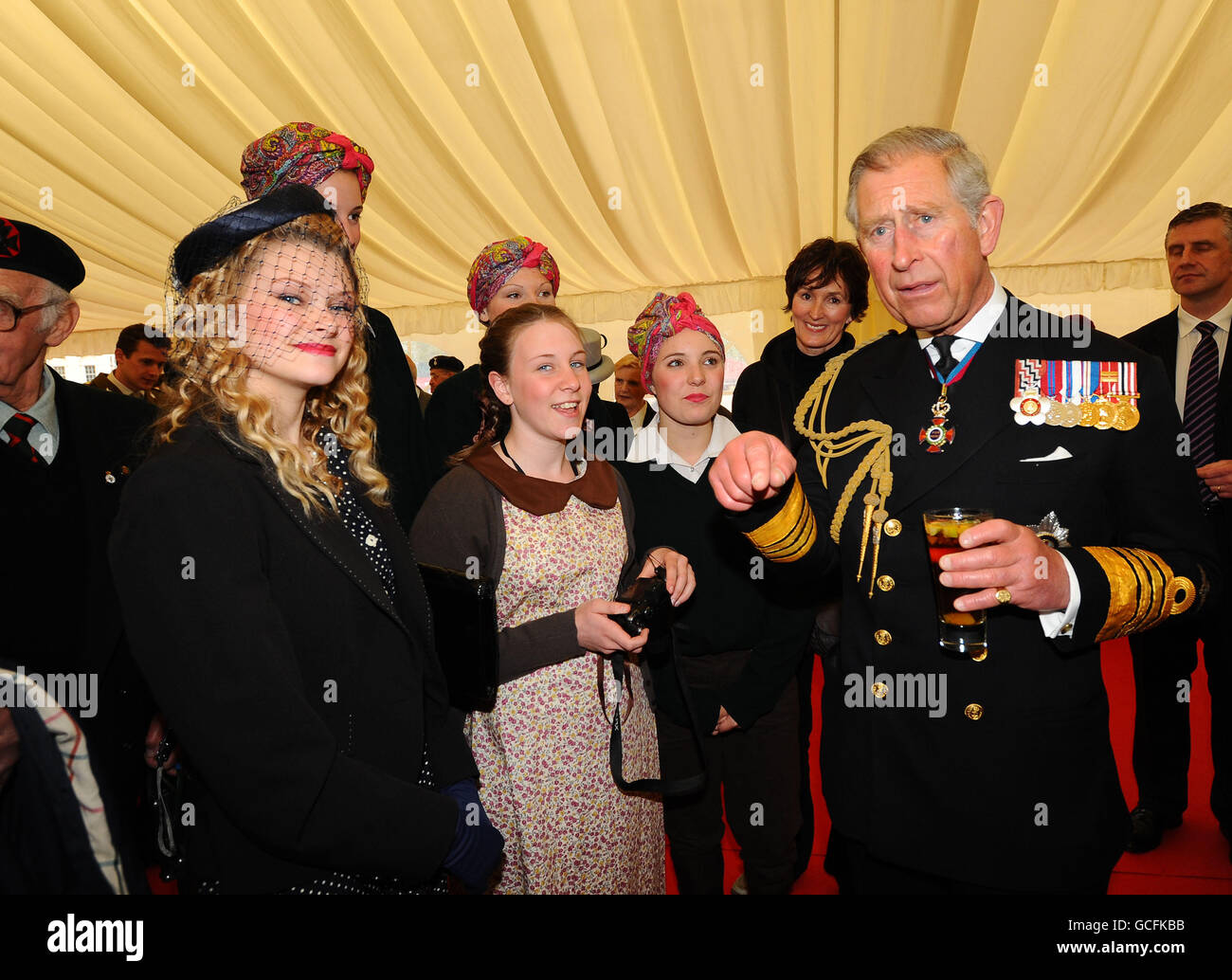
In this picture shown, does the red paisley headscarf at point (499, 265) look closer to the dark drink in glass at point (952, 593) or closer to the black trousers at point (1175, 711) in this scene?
the dark drink in glass at point (952, 593)

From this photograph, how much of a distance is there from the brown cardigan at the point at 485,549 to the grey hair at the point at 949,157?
1055mm

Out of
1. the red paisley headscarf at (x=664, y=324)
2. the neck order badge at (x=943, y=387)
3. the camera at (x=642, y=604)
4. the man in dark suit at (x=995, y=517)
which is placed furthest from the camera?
the red paisley headscarf at (x=664, y=324)

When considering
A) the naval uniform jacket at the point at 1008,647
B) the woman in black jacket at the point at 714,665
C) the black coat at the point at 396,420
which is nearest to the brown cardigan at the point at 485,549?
the black coat at the point at 396,420

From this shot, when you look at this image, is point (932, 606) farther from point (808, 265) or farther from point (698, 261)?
point (698, 261)

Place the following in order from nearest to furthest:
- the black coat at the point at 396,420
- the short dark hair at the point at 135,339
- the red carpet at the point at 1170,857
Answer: the black coat at the point at 396,420 → the red carpet at the point at 1170,857 → the short dark hair at the point at 135,339

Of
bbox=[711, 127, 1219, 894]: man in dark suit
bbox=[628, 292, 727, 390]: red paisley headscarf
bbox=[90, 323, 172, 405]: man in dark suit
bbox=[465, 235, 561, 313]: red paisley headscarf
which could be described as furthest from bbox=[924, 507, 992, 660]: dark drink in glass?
bbox=[90, 323, 172, 405]: man in dark suit

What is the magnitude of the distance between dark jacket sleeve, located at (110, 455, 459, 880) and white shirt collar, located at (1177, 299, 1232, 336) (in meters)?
3.36

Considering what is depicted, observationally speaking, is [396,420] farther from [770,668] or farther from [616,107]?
[616,107]

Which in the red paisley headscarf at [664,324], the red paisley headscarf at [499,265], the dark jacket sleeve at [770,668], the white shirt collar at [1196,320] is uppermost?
the red paisley headscarf at [499,265]

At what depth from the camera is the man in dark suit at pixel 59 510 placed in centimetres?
183

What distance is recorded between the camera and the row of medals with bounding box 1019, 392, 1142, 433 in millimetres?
1381

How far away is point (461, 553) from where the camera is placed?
1.85 meters

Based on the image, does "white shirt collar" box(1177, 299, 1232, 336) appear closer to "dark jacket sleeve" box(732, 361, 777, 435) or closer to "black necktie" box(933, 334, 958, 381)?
"dark jacket sleeve" box(732, 361, 777, 435)
